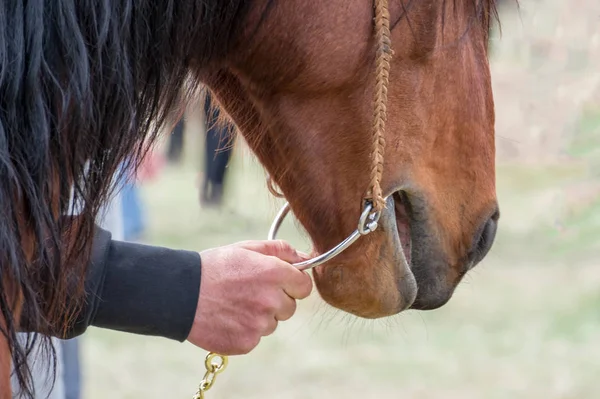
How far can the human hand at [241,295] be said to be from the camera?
53.1 inches

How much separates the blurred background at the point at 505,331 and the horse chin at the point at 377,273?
5.29 ft

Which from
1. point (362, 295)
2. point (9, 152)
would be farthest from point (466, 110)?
point (9, 152)

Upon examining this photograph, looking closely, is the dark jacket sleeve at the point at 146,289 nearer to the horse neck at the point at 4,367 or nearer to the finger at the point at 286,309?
the finger at the point at 286,309

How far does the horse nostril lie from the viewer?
4.41 feet

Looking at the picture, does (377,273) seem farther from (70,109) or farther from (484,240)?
(70,109)

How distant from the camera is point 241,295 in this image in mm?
1359

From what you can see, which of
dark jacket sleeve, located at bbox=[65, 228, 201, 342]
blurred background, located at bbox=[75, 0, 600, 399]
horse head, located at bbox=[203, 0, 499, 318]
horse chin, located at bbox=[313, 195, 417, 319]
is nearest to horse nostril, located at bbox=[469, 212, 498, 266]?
horse head, located at bbox=[203, 0, 499, 318]

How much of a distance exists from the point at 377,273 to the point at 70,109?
1.64ft

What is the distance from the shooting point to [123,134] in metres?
1.15

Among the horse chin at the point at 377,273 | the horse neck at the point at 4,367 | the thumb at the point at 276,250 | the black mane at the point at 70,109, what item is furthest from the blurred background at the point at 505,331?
the horse neck at the point at 4,367

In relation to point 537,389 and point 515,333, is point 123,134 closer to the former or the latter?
point 537,389

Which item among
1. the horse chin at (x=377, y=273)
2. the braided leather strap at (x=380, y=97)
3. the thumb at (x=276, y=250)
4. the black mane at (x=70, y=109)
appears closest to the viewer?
the black mane at (x=70, y=109)

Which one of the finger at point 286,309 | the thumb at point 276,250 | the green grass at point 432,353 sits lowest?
the green grass at point 432,353

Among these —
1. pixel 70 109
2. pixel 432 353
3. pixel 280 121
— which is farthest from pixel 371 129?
pixel 432 353
